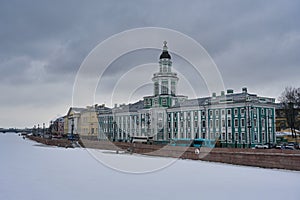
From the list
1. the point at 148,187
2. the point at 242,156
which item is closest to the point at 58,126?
the point at 242,156

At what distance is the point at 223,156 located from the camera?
2481 centimetres

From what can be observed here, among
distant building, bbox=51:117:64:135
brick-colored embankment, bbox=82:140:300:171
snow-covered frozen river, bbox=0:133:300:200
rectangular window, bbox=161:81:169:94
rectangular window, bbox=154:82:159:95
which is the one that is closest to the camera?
snow-covered frozen river, bbox=0:133:300:200

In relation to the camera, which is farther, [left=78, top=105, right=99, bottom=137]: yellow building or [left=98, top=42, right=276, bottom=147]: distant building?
[left=78, top=105, right=99, bottom=137]: yellow building

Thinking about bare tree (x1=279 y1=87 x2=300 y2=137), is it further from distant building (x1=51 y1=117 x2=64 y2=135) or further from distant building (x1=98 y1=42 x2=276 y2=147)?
distant building (x1=51 y1=117 x2=64 y2=135)

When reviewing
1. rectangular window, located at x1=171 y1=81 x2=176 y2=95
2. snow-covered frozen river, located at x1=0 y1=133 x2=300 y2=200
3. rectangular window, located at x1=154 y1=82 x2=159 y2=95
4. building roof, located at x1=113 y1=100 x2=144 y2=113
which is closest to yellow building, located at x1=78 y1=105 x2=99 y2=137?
building roof, located at x1=113 y1=100 x2=144 y2=113

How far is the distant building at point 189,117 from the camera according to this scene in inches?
1912

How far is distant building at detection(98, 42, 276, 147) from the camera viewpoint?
48562mm

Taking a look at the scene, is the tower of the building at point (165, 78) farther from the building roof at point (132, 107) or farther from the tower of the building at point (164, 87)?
the building roof at point (132, 107)

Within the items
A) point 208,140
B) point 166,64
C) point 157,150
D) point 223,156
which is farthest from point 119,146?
point 166,64

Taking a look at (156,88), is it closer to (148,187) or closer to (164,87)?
(164,87)

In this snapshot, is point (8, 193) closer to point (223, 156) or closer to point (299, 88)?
point (223, 156)

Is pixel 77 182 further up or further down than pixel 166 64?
further down

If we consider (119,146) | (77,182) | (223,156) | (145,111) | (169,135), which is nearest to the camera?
(77,182)

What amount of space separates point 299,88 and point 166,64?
81.8ft
